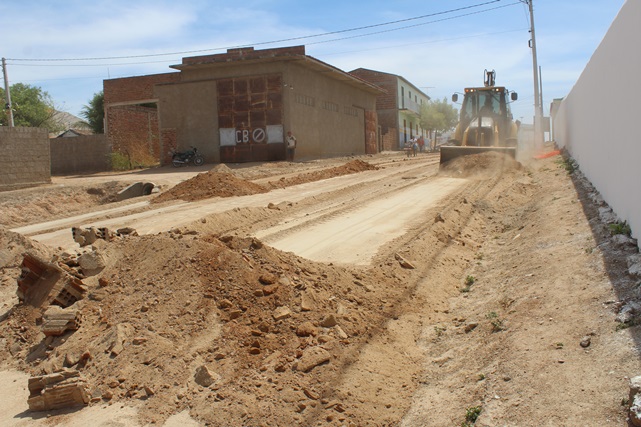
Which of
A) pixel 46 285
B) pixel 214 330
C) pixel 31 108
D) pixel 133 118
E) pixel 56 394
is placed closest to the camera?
pixel 56 394

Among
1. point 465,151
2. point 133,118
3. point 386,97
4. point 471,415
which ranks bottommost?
point 471,415

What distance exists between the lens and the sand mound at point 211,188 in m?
15.7

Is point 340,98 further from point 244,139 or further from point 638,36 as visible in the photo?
point 638,36

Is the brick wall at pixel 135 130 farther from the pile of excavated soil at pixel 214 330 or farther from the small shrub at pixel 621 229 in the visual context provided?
the small shrub at pixel 621 229

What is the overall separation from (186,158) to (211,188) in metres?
14.5

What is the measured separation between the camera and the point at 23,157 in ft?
68.8

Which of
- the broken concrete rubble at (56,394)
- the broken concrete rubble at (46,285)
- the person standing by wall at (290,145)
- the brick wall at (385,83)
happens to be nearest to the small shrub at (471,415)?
the broken concrete rubble at (56,394)

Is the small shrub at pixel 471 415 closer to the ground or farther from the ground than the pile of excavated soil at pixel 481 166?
closer to the ground

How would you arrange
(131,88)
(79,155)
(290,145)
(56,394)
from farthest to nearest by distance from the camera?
(131,88)
(79,155)
(290,145)
(56,394)

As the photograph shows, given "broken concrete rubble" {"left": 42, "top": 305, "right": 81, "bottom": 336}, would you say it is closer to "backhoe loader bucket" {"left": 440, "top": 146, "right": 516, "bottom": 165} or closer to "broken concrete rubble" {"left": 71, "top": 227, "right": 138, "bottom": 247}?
"broken concrete rubble" {"left": 71, "top": 227, "right": 138, "bottom": 247}

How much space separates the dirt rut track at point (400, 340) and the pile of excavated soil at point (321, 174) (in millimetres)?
10080

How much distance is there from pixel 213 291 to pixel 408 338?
1.99 meters

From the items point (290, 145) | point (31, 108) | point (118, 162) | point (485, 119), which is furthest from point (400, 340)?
point (31, 108)

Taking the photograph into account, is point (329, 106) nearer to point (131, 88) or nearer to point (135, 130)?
point (135, 130)
